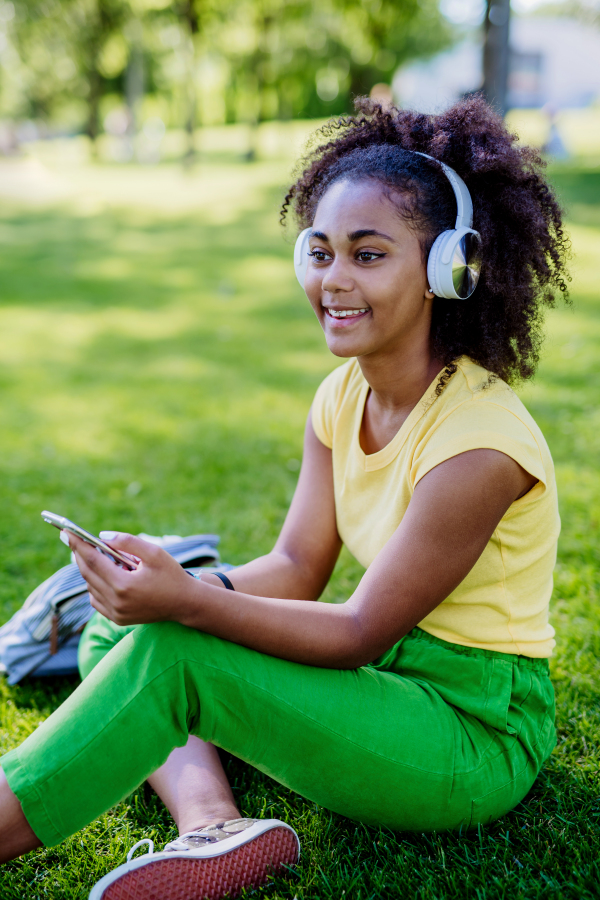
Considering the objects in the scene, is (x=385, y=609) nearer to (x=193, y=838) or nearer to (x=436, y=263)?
(x=193, y=838)

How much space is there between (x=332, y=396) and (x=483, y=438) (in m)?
0.71

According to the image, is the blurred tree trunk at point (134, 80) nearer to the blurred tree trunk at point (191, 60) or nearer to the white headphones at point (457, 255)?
the blurred tree trunk at point (191, 60)

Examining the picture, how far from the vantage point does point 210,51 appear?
87.1 feet

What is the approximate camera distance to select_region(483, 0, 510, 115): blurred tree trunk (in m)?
9.63

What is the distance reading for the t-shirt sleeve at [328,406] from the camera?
238 cm

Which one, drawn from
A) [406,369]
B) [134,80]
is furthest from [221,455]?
[134,80]

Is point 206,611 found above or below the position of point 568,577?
above

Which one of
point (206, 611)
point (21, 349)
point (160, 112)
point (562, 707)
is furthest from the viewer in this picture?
point (160, 112)

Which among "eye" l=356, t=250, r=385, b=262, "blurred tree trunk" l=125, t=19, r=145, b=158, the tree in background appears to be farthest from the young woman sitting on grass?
"blurred tree trunk" l=125, t=19, r=145, b=158

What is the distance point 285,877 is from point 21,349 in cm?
638

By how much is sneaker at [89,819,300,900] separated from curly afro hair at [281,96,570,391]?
1.16 metres

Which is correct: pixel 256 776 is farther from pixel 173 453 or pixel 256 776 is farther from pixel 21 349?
A: pixel 21 349

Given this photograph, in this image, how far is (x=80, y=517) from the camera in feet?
13.6

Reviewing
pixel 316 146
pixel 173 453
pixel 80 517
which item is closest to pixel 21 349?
pixel 173 453
